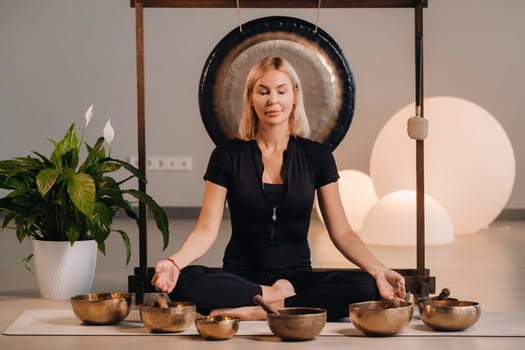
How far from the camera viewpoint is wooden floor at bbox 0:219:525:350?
246 cm

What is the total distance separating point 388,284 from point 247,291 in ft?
1.31

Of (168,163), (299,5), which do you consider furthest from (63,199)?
(168,163)

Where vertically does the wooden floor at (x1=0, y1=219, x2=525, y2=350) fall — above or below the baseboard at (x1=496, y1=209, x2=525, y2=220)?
below

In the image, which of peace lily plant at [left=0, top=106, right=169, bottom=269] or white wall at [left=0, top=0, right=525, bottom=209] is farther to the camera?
white wall at [left=0, top=0, right=525, bottom=209]

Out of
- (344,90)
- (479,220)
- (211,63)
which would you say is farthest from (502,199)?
(211,63)

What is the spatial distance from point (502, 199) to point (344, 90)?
2.05 m

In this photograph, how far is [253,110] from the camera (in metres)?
2.93

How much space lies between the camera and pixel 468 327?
261 centimetres

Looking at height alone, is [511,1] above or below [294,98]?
above

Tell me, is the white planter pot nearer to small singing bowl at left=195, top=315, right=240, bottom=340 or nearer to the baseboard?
small singing bowl at left=195, top=315, right=240, bottom=340

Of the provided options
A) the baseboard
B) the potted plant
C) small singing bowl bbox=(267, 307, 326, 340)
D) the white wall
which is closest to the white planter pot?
the potted plant

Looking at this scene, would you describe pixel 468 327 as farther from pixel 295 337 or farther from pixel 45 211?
pixel 45 211

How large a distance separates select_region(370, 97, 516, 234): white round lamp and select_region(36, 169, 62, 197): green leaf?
249 cm

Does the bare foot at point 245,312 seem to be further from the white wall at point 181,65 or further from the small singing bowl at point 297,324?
the white wall at point 181,65
